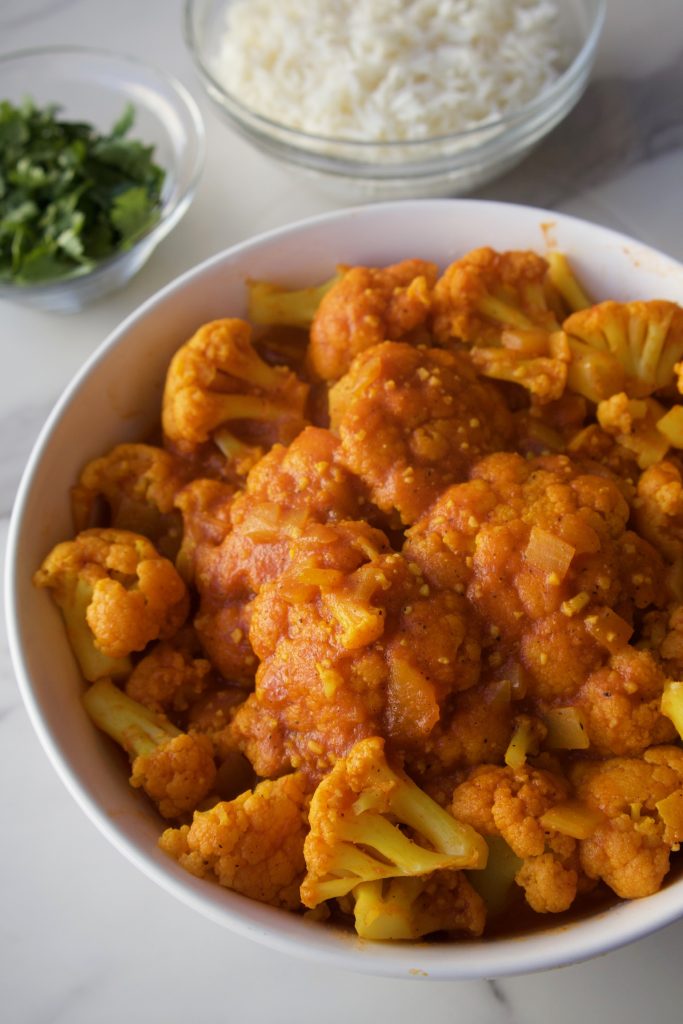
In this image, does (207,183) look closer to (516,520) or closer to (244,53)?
(244,53)

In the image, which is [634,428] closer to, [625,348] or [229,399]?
[625,348]

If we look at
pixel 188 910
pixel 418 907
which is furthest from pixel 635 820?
pixel 188 910

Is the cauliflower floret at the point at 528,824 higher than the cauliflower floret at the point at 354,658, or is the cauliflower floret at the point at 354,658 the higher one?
the cauliflower floret at the point at 354,658

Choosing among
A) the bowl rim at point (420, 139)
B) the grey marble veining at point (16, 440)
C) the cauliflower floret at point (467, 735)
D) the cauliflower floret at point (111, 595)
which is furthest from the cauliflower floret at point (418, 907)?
the bowl rim at point (420, 139)

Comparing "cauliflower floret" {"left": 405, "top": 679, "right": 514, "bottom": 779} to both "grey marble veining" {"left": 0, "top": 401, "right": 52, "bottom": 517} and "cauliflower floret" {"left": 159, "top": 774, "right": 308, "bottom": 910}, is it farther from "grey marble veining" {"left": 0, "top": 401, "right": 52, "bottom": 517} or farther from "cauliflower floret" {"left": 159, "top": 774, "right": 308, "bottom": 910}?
"grey marble veining" {"left": 0, "top": 401, "right": 52, "bottom": 517}

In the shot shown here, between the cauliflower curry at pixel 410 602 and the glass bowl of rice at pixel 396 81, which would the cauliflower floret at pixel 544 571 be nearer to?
the cauliflower curry at pixel 410 602
